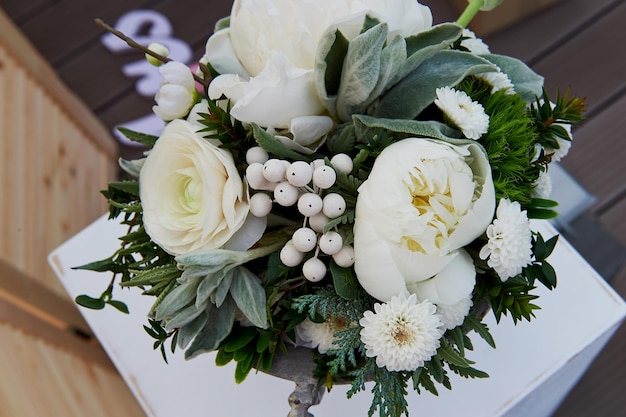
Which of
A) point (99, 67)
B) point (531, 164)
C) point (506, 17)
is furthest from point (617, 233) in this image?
point (99, 67)

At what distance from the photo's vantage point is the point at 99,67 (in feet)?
4.63

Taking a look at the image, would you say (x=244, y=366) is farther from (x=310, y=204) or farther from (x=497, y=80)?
(x=497, y=80)

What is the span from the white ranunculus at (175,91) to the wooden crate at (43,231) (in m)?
0.48

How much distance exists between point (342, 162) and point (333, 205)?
35 millimetres

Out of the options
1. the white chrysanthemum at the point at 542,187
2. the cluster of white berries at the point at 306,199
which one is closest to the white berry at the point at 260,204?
the cluster of white berries at the point at 306,199

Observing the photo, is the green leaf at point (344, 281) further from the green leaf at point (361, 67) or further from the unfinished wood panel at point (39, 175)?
the unfinished wood panel at point (39, 175)

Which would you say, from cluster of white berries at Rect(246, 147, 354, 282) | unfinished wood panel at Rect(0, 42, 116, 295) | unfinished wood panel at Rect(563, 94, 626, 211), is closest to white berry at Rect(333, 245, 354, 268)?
cluster of white berries at Rect(246, 147, 354, 282)

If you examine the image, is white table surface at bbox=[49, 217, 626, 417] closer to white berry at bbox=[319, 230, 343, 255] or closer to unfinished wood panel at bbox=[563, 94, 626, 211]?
white berry at bbox=[319, 230, 343, 255]

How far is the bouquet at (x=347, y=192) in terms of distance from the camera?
40 centimetres

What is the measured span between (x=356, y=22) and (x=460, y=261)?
18cm

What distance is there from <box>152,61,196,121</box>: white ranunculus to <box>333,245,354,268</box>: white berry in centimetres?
17

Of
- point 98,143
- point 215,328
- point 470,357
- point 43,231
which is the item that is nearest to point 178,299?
point 215,328

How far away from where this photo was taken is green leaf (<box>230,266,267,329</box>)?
433 mm

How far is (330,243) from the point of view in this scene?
1.36ft
